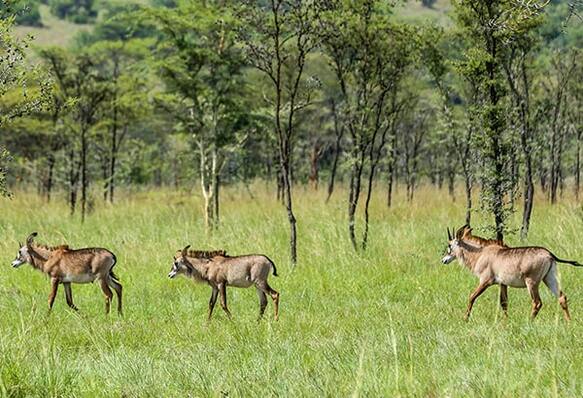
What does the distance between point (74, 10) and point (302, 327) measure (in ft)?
491

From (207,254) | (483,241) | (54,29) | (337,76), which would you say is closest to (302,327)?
(207,254)

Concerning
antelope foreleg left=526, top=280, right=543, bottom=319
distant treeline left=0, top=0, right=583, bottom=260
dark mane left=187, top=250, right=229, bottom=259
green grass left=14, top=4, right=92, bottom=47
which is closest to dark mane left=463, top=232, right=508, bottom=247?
antelope foreleg left=526, top=280, right=543, bottom=319

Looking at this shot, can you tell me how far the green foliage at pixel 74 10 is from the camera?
141625mm

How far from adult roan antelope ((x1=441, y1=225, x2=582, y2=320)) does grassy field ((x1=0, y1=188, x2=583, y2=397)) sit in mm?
343

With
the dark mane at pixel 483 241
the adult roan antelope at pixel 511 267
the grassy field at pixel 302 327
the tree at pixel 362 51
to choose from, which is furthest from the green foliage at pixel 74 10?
the adult roan antelope at pixel 511 267

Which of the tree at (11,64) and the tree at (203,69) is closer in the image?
the tree at (11,64)

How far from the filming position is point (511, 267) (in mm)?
8172

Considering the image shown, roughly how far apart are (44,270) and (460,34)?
11592 mm

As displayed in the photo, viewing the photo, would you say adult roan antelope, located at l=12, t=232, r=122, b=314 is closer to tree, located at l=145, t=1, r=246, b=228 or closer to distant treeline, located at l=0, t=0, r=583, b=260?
distant treeline, located at l=0, t=0, r=583, b=260

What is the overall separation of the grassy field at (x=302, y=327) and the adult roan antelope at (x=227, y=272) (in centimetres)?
39

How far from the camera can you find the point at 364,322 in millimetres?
8383

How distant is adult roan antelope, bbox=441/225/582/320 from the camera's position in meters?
7.99

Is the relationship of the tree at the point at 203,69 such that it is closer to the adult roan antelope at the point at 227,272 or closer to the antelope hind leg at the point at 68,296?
the antelope hind leg at the point at 68,296

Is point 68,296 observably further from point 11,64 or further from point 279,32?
point 279,32
